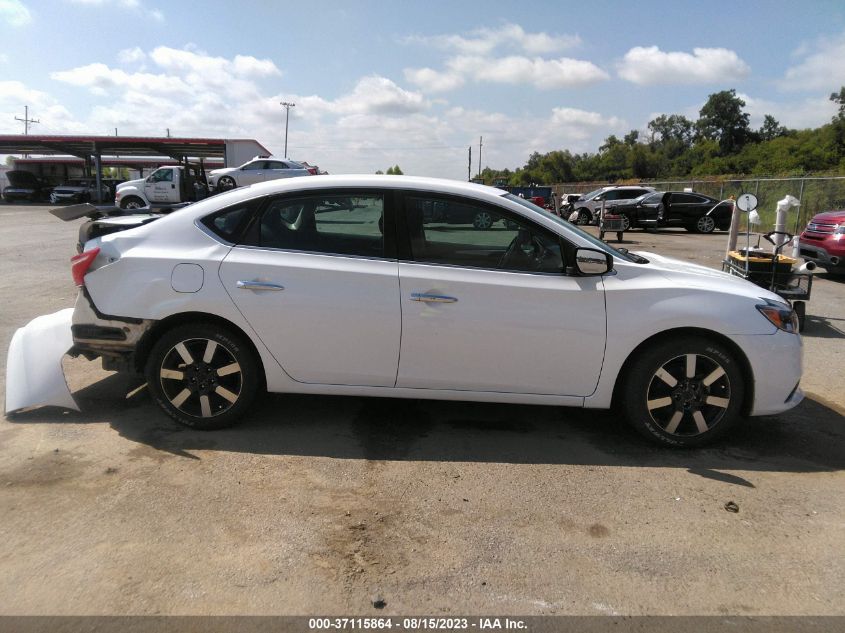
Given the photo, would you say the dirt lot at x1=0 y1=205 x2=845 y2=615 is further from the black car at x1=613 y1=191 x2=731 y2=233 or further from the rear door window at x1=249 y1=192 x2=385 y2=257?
the black car at x1=613 y1=191 x2=731 y2=233

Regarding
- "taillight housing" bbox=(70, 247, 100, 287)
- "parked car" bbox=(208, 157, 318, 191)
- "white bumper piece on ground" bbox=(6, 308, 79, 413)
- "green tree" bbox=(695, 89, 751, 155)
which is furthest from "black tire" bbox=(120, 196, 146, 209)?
"green tree" bbox=(695, 89, 751, 155)

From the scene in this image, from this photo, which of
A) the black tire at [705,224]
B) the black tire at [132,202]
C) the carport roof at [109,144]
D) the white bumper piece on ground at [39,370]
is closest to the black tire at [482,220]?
the white bumper piece on ground at [39,370]

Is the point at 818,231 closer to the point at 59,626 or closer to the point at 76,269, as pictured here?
the point at 76,269

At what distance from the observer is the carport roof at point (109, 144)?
40.0 metres

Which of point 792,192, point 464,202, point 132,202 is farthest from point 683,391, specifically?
point 792,192

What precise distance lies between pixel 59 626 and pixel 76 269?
2.47 meters

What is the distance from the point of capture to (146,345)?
4.05m

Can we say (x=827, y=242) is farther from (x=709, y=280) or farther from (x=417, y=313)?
(x=417, y=313)

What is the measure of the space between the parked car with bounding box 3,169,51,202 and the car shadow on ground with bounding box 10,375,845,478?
4420 cm

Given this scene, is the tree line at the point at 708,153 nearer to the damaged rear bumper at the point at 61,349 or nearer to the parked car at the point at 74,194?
the parked car at the point at 74,194

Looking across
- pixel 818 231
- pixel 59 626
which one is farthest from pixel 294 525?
pixel 818 231

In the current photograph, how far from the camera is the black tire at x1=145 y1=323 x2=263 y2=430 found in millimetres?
3971

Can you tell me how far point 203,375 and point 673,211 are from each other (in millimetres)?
Result: 22652

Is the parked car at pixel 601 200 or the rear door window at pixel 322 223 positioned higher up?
the parked car at pixel 601 200
